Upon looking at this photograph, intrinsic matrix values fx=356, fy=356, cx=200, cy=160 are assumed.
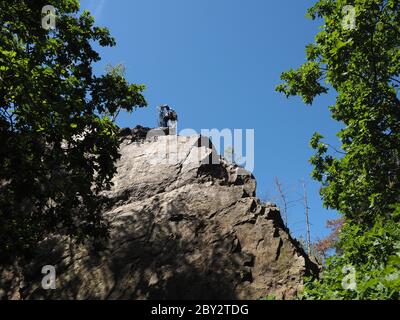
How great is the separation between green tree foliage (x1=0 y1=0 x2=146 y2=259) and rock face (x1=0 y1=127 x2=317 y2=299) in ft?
7.26

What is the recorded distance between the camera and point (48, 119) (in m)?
9.68

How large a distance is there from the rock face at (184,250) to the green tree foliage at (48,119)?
2.21 meters

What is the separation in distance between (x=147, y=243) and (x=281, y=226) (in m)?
5.07

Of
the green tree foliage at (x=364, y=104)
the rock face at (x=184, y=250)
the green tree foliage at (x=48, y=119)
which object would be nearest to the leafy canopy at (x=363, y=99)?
the green tree foliage at (x=364, y=104)

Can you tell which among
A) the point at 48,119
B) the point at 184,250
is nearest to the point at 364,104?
the point at 184,250

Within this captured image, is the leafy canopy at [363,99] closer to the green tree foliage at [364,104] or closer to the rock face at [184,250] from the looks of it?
the green tree foliage at [364,104]

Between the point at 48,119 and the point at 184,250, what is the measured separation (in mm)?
6408

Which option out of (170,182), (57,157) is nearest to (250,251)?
(170,182)

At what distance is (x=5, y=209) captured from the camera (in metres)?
10.3

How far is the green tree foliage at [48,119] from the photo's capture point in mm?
9258

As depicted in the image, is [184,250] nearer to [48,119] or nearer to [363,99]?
[48,119]

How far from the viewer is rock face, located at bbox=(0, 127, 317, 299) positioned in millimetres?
11531

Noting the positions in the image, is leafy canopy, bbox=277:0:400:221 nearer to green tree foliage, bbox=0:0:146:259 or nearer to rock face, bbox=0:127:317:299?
rock face, bbox=0:127:317:299
